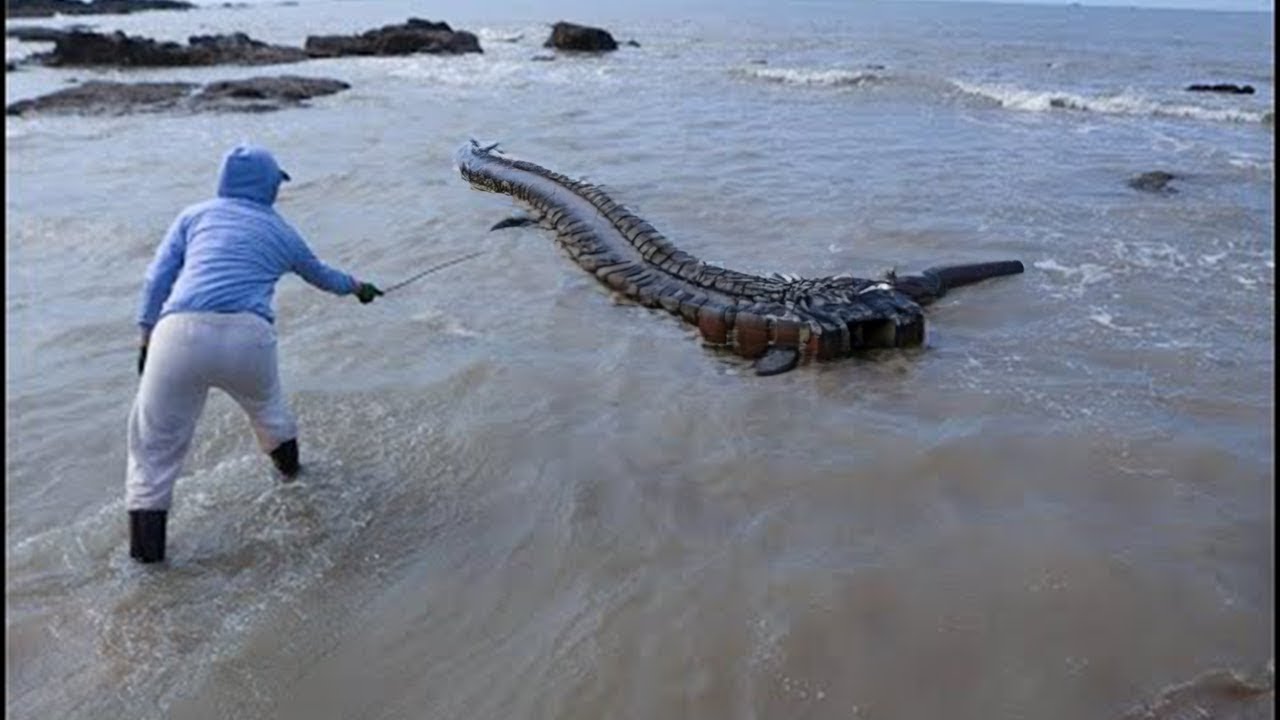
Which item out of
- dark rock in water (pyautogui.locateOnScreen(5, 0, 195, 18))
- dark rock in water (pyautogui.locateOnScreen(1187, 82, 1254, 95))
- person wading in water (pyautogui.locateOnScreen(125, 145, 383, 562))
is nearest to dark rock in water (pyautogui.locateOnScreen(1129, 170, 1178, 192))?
person wading in water (pyautogui.locateOnScreen(125, 145, 383, 562))

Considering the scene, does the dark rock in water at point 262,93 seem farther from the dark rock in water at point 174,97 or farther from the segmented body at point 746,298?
the segmented body at point 746,298

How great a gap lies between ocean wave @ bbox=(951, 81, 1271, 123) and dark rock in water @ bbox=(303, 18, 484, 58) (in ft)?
77.1

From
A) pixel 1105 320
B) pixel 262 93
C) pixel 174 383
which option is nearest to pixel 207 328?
pixel 174 383

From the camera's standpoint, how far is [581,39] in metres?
41.1

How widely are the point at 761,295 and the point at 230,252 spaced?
367 cm

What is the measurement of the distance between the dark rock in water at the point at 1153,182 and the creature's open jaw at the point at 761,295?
430 cm

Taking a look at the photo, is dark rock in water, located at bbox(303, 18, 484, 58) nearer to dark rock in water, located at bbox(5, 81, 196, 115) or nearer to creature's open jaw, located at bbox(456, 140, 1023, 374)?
dark rock in water, located at bbox(5, 81, 196, 115)

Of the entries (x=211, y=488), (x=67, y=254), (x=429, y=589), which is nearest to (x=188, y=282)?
(x=211, y=488)

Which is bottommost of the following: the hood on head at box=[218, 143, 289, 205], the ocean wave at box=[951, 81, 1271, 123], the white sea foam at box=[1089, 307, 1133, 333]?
the white sea foam at box=[1089, 307, 1133, 333]

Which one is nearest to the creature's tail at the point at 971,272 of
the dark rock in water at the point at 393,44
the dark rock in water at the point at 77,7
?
the dark rock in water at the point at 393,44

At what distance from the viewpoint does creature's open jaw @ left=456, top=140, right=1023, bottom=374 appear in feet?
20.7

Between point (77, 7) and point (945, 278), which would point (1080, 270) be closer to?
point (945, 278)

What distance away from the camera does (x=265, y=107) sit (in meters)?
21.3

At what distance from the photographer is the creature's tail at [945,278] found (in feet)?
24.0
